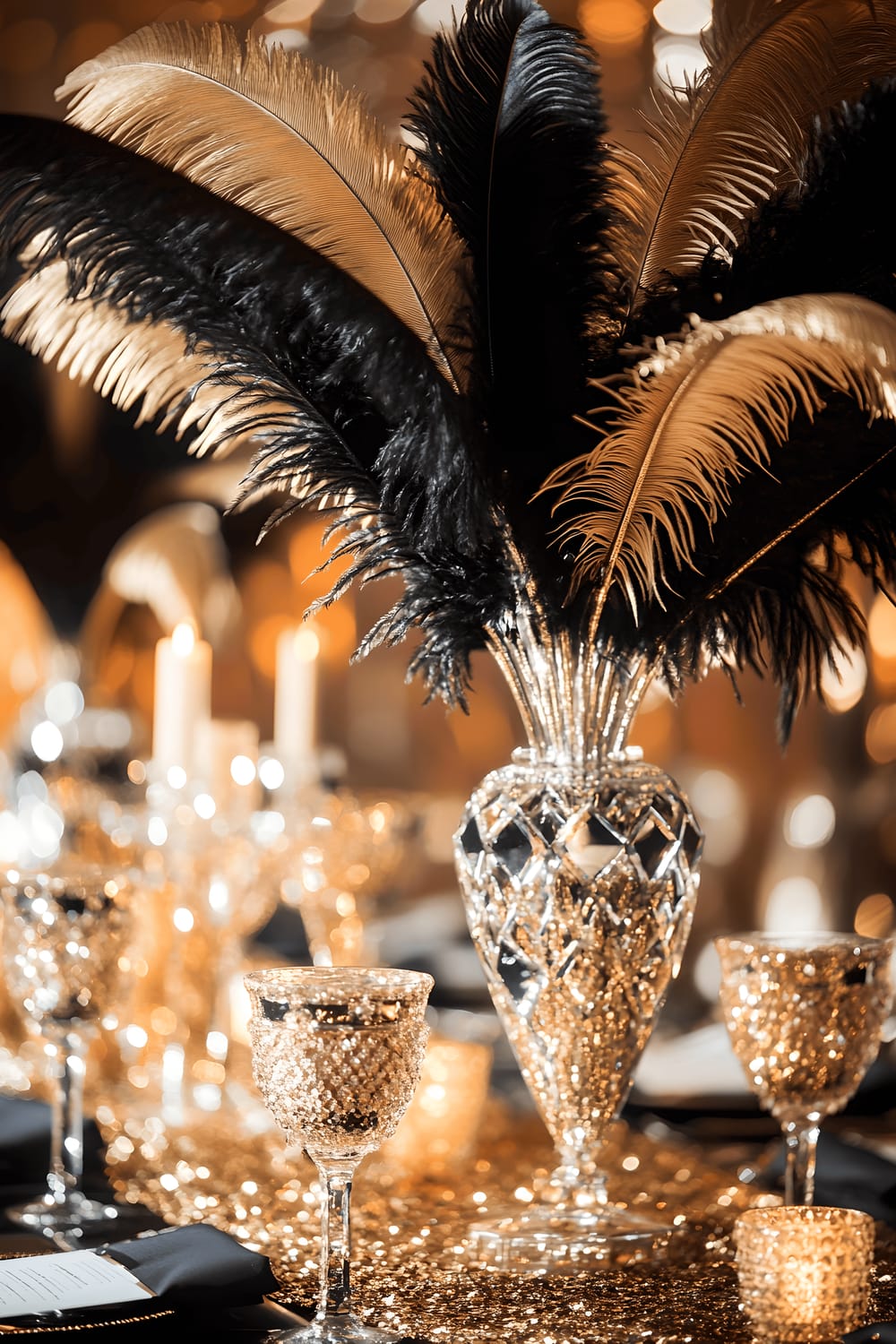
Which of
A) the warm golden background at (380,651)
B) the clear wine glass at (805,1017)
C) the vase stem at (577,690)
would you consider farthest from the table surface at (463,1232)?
the warm golden background at (380,651)

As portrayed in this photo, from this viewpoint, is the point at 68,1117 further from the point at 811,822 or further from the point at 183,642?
the point at 811,822

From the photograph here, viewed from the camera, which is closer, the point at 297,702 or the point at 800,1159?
the point at 800,1159

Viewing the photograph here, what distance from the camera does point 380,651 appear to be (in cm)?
244

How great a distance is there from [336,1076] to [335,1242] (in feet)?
0.34

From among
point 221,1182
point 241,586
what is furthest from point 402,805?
point 241,586

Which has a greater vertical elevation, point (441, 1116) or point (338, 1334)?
point (441, 1116)

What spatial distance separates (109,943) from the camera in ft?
3.70

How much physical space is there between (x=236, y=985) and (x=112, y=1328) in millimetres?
816

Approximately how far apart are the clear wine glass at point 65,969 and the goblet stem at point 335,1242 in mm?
287

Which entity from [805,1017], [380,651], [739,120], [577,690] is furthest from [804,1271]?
[380,651]

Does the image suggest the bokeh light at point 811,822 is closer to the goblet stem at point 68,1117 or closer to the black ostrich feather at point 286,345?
the black ostrich feather at point 286,345

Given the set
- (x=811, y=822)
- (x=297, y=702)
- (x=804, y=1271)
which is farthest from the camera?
(x=811, y=822)

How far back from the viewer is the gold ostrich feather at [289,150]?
3.54 feet

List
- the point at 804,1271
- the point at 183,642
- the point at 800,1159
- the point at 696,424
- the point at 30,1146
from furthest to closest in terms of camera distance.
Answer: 1. the point at 183,642
2. the point at 30,1146
3. the point at 800,1159
4. the point at 696,424
5. the point at 804,1271
